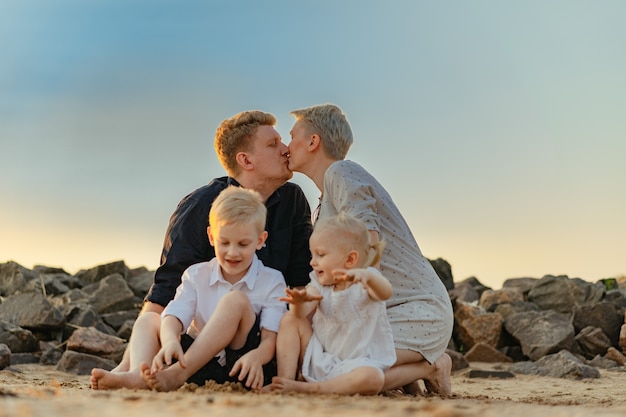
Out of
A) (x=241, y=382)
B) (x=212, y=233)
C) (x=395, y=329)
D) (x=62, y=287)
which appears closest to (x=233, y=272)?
(x=212, y=233)

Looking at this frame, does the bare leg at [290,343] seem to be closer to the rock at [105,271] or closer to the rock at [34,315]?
the rock at [34,315]

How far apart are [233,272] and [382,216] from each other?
3.70ft

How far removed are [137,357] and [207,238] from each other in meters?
1.17

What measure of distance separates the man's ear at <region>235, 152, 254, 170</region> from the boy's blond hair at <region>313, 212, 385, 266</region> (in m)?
1.36

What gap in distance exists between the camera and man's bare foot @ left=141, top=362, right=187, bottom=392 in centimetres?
430

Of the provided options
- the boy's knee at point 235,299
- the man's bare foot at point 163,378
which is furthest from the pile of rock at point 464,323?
the boy's knee at point 235,299

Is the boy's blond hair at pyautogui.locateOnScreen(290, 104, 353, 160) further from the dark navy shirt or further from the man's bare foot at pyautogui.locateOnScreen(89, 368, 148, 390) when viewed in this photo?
the man's bare foot at pyautogui.locateOnScreen(89, 368, 148, 390)

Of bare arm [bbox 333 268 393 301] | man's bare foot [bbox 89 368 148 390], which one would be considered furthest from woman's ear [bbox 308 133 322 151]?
man's bare foot [bbox 89 368 148 390]

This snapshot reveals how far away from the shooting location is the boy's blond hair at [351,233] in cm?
450

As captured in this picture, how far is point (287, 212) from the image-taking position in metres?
5.90

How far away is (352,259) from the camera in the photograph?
4.52m

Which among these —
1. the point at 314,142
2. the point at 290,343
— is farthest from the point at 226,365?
the point at 314,142

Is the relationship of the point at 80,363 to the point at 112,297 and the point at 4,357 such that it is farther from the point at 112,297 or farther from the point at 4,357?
the point at 112,297

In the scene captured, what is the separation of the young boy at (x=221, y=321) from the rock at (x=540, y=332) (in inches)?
245
